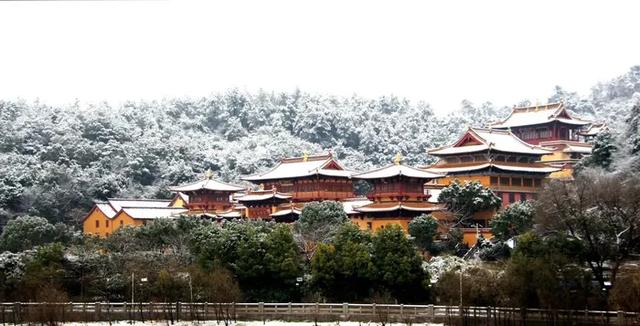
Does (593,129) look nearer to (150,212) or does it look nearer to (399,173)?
(399,173)

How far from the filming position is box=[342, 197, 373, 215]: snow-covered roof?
63.0 metres

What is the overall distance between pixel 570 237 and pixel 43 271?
24.1m

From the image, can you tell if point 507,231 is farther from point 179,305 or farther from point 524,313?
point 179,305

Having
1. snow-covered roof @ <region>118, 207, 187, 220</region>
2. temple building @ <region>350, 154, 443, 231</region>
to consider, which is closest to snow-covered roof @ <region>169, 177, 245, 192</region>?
snow-covered roof @ <region>118, 207, 187, 220</region>

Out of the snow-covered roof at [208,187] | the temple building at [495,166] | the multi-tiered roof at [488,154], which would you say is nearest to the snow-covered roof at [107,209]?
the snow-covered roof at [208,187]

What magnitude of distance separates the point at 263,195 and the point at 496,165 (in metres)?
16.7

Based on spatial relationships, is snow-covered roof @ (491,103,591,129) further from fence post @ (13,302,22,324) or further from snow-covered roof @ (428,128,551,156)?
fence post @ (13,302,22,324)

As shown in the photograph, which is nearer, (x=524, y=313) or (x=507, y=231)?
(x=524, y=313)

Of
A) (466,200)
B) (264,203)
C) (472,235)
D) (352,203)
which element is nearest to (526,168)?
(466,200)

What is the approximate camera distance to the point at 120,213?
2854 inches

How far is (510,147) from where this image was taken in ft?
212

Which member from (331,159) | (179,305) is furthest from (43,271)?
(331,159)

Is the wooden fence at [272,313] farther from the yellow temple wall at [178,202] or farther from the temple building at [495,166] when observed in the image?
the yellow temple wall at [178,202]

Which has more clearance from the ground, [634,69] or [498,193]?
[634,69]
